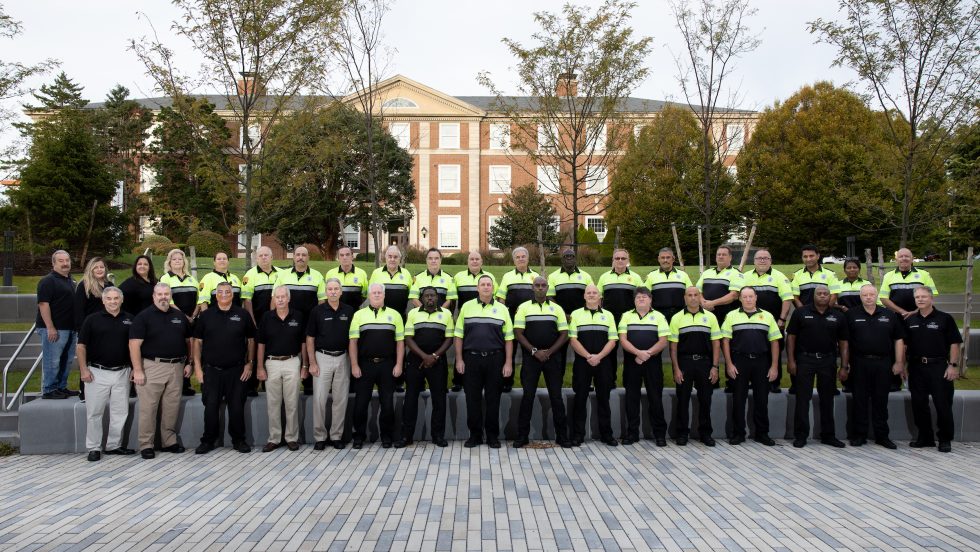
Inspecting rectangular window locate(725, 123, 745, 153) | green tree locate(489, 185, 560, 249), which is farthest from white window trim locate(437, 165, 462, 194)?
rectangular window locate(725, 123, 745, 153)

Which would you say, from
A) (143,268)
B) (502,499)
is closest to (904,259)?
(502,499)

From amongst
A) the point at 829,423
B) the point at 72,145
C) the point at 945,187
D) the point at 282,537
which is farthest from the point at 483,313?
Result: the point at 72,145

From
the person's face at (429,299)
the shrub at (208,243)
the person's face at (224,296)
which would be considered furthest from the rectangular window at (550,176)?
the shrub at (208,243)

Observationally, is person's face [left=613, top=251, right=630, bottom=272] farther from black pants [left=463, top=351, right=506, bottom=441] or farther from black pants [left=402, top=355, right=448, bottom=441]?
black pants [left=402, top=355, right=448, bottom=441]

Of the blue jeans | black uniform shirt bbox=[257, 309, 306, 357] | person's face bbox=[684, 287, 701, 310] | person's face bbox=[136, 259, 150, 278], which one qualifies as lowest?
the blue jeans

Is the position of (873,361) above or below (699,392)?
above

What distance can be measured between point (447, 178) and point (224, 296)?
155 feet

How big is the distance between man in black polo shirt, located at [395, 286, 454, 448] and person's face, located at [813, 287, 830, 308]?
4.74 meters

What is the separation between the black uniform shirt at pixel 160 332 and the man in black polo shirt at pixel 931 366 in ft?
30.0

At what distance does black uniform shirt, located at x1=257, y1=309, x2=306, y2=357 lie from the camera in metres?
8.13

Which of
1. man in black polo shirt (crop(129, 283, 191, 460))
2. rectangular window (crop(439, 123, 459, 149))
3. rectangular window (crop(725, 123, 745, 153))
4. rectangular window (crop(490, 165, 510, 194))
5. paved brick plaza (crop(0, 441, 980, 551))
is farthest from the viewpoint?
rectangular window (crop(490, 165, 510, 194))

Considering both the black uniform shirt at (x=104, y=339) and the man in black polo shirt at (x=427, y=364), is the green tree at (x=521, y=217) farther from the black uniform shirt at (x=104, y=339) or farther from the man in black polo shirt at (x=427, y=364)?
the black uniform shirt at (x=104, y=339)

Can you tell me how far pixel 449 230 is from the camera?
54.5 m

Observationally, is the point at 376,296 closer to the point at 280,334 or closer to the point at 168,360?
the point at 280,334
